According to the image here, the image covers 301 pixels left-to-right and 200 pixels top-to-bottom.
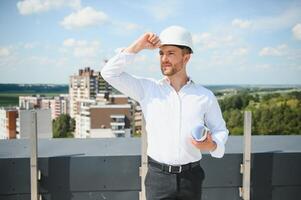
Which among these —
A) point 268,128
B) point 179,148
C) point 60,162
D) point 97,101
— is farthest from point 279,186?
point 97,101

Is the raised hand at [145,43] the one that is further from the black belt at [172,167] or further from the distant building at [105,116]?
the distant building at [105,116]

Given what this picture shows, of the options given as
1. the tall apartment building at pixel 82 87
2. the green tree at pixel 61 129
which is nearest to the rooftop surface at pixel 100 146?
the green tree at pixel 61 129

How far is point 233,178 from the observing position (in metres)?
1.88

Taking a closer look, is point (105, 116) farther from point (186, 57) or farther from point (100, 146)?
point (186, 57)

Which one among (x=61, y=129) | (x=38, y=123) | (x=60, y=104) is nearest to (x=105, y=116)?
(x=61, y=129)

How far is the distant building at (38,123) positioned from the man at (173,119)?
65 centimetres

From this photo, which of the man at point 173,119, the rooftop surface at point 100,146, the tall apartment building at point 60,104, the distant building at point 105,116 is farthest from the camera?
the tall apartment building at point 60,104

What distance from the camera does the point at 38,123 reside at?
183cm

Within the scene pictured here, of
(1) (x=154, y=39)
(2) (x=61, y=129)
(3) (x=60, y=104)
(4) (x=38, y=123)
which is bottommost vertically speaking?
(2) (x=61, y=129)

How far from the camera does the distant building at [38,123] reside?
5.61ft

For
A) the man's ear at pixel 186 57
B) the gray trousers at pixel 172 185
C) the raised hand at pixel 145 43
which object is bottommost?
the gray trousers at pixel 172 185

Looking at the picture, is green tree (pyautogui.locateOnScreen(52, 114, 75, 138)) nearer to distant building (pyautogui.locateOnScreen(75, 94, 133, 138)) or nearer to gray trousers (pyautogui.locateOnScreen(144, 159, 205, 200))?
distant building (pyautogui.locateOnScreen(75, 94, 133, 138))

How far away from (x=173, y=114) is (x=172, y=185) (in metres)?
0.26

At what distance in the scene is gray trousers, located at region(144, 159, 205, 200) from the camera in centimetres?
121
